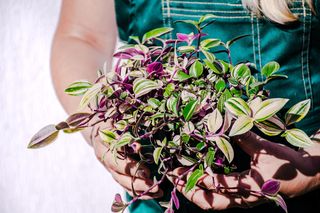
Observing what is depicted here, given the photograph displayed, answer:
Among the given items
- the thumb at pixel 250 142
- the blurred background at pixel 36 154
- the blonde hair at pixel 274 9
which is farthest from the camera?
the blurred background at pixel 36 154

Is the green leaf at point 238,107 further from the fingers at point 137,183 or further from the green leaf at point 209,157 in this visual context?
the fingers at point 137,183

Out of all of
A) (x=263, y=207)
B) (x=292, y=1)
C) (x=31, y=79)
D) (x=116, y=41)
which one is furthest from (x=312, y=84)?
(x=31, y=79)

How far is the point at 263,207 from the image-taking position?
84 cm

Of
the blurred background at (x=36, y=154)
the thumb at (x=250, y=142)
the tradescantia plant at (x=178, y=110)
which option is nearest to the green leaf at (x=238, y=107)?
the tradescantia plant at (x=178, y=110)

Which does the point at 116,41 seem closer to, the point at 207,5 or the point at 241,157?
the point at 207,5

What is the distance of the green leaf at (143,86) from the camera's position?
54 cm

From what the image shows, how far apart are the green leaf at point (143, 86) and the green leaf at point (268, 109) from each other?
121 millimetres

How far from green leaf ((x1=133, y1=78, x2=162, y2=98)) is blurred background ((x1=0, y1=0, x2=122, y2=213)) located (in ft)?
2.19

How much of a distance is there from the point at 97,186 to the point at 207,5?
531 millimetres

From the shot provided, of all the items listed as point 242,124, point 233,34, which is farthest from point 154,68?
point 233,34

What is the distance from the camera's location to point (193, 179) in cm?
54

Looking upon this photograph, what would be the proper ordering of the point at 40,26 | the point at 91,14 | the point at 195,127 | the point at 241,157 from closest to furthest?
1. the point at 195,127
2. the point at 241,157
3. the point at 91,14
4. the point at 40,26

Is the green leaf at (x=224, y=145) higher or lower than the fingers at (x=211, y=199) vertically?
higher

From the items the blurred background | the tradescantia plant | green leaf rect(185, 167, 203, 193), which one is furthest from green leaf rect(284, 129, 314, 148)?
the blurred background
